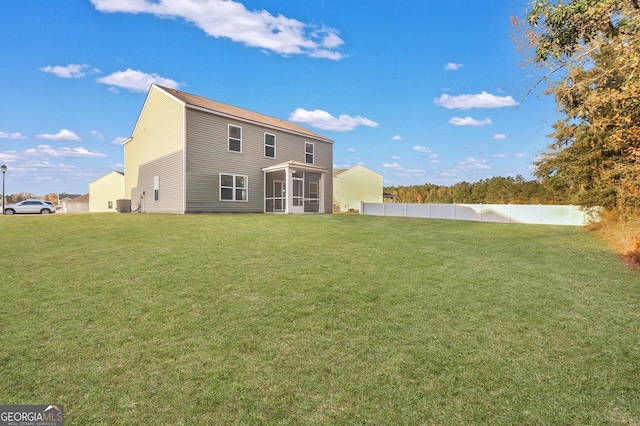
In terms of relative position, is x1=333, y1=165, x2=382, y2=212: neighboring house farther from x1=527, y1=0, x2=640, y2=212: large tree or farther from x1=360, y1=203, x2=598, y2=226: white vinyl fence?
x1=527, y1=0, x2=640, y2=212: large tree

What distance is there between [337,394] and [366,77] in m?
18.9

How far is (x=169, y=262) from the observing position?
5.89 meters

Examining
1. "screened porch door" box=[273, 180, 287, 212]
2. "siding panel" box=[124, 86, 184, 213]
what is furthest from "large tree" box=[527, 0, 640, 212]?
"siding panel" box=[124, 86, 184, 213]

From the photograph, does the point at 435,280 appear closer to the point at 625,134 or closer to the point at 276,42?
the point at 625,134

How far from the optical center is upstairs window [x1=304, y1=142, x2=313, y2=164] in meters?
21.4

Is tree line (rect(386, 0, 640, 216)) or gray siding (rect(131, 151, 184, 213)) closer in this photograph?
tree line (rect(386, 0, 640, 216))

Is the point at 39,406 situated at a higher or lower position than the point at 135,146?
lower

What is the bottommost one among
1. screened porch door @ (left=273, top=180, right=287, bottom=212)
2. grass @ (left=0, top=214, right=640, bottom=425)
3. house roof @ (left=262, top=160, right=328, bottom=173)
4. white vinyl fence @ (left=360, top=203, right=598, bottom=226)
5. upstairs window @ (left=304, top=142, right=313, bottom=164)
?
grass @ (left=0, top=214, right=640, bottom=425)

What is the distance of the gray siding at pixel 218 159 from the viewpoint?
1580cm

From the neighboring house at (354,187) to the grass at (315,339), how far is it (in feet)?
107

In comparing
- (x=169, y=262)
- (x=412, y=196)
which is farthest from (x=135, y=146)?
(x=412, y=196)

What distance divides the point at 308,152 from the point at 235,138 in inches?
221

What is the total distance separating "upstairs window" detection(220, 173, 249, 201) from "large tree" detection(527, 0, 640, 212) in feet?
46.0

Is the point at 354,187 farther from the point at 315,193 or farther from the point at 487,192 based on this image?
the point at 315,193
